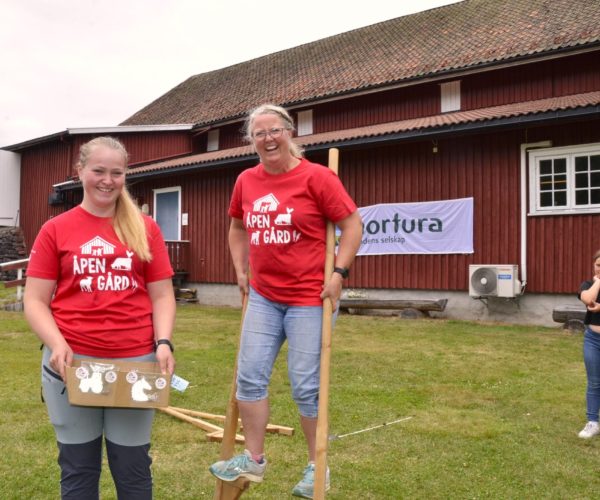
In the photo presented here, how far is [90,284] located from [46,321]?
0.24 meters

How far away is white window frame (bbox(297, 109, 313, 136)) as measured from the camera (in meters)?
19.1

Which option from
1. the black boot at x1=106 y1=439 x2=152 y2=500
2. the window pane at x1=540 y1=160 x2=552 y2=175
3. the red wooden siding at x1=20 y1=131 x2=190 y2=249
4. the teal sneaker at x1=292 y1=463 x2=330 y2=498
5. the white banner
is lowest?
the teal sneaker at x1=292 y1=463 x2=330 y2=498

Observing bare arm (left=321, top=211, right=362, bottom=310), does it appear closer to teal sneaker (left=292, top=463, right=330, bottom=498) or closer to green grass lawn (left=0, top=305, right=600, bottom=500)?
teal sneaker (left=292, top=463, right=330, bottom=498)

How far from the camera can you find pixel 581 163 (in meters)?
12.5

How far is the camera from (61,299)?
2754 mm

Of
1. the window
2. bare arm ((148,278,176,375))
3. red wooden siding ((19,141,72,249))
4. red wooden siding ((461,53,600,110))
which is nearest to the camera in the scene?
bare arm ((148,278,176,375))

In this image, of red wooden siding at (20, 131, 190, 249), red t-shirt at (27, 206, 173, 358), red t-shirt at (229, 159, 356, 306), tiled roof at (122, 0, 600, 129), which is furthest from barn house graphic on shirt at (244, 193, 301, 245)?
red wooden siding at (20, 131, 190, 249)

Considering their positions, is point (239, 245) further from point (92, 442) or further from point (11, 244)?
point (11, 244)

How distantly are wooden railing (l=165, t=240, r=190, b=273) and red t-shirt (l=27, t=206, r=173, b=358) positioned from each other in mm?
16366

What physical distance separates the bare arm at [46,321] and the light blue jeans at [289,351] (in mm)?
1212

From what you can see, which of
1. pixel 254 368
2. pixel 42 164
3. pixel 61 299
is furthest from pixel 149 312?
pixel 42 164

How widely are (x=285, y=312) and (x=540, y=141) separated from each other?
35.8 feet

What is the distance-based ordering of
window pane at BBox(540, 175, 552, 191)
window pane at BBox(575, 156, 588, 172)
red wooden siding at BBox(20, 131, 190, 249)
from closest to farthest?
window pane at BBox(575, 156, 588, 172) < window pane at BBox(540, 175, 552, 191) < red wooden siding at BBox(20, 131, 190, 249)

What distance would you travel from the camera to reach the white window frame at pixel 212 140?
22.1 m
